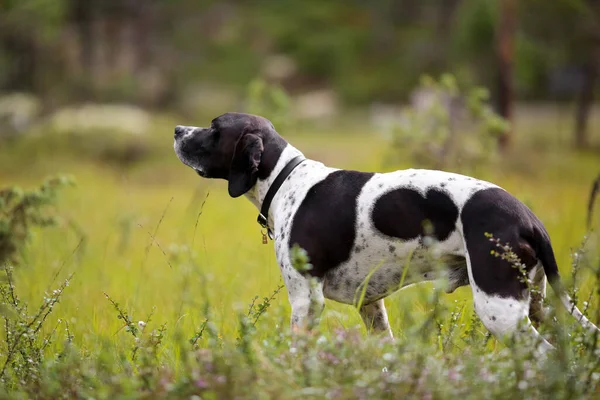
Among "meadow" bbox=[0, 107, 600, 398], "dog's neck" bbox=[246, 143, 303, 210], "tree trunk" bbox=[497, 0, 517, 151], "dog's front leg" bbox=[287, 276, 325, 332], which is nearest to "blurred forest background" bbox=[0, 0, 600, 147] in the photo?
"tree trunk" bbox=[497, 0, 517, 151]

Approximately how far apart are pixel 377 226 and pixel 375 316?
74cm

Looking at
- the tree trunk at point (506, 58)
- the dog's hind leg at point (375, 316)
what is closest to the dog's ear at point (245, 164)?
the dog's hind leg at point (375, 316)

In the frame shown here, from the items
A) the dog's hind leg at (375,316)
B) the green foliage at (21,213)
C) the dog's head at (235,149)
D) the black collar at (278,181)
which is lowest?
the dog's hind leg at (375,316)

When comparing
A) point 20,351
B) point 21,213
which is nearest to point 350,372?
→ point 20,351

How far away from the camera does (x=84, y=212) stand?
11289 mm

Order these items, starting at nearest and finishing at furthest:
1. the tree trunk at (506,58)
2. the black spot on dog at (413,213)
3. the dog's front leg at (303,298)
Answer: the black spot on dog at (413,213)
the dog's front leg at (303,298)
the tree trunk at (506,58)

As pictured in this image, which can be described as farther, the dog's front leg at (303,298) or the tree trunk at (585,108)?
the tree trunk at (585,108)

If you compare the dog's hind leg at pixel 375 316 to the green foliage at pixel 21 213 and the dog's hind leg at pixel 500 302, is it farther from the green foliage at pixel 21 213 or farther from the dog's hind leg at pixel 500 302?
the green foliage at pixel 21 213

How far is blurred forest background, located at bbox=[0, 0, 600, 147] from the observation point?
19.8 m

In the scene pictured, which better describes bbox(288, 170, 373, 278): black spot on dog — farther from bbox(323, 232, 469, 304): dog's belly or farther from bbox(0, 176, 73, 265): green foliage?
bbox(0, 176, 73, 265): green foliage

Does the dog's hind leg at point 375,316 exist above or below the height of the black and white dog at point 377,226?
below

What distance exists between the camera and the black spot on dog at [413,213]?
11.4 feet

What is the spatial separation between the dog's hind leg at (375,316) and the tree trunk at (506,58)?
12456 mm

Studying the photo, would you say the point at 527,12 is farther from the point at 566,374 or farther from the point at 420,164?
the point at 566,374
